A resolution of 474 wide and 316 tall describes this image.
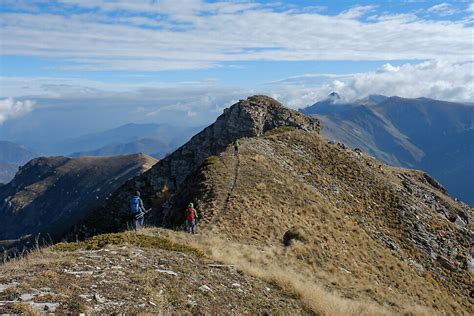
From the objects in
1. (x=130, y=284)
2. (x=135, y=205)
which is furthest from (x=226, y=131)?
(x=130, y=284)

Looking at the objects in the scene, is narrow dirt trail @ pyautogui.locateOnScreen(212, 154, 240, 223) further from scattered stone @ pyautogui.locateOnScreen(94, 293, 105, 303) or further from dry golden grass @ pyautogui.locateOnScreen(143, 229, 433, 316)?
scattered stone @ pyautogui.locateOnScreen(94, 293, 105, 303)

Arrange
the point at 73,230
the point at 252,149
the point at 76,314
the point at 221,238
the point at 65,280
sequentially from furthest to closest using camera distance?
the point at 73,230 < the point at 252,149 < the point at 221,238 < the point at 65,280 < the point at 76,314

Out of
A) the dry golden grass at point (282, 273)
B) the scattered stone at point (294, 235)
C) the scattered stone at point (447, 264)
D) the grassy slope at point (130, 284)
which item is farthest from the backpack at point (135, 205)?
the scattered stone at point (447, 264)

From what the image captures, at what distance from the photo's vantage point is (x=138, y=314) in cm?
1130

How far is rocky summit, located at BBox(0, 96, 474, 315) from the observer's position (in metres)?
13.6

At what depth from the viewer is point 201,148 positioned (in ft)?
250

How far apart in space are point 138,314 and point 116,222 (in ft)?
172

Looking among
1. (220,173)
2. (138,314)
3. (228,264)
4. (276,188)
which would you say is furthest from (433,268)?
(138,314)

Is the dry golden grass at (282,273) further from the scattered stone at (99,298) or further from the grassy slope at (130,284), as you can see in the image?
the scattered stone at (99,298)

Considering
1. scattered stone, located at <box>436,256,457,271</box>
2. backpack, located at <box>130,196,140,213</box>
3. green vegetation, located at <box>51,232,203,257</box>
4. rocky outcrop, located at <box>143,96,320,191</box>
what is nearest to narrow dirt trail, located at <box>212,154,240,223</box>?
backpack, located at <box>130,196,140,213</box>

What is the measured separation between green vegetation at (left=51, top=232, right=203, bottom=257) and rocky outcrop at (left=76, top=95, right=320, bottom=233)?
42.0 meters

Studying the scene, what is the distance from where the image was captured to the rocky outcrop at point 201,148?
217 ft

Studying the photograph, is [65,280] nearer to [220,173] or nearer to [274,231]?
[274,231]

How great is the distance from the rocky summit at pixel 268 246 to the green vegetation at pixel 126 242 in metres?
0.07
